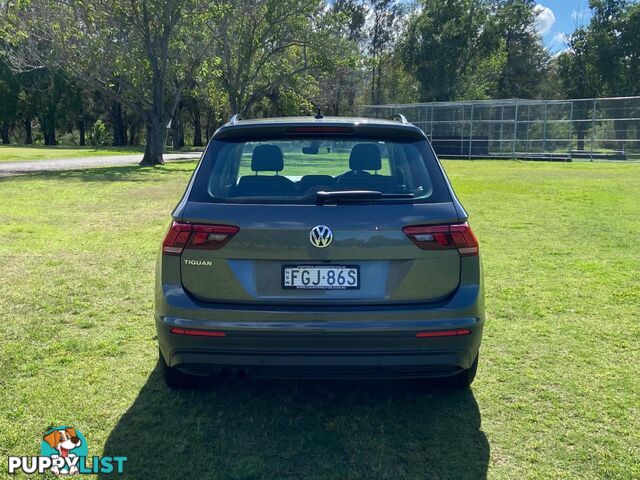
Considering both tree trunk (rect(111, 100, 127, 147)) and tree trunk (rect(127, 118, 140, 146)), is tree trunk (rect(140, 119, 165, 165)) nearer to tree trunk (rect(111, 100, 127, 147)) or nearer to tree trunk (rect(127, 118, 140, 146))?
tree trunk (rect(111, 100, 127, 147))

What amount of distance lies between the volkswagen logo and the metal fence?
32.7 meters

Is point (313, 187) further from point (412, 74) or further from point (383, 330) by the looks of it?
point (412, 74)

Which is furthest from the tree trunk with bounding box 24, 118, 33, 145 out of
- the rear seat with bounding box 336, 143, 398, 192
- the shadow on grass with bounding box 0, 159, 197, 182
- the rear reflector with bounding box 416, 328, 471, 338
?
the rear reflector with bounding box 416, 328, 471, 338

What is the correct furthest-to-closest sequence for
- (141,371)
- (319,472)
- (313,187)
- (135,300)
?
(135,300), (141,371), (313,187), (319,472)

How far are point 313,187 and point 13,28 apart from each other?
76.9ft

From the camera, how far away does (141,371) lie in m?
4.05

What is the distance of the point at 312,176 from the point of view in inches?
143

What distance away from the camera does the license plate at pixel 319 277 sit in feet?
9.77

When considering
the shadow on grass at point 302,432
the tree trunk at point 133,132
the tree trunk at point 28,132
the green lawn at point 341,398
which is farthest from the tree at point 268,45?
the tree trunk at point 28,132

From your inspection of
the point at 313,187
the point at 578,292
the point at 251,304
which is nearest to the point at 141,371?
the point at 251,304

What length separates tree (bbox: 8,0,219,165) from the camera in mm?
22406

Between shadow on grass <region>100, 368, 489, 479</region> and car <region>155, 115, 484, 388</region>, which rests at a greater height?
car <region>155, 115, 484, 388</region>

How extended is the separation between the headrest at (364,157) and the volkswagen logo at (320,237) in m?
0.97

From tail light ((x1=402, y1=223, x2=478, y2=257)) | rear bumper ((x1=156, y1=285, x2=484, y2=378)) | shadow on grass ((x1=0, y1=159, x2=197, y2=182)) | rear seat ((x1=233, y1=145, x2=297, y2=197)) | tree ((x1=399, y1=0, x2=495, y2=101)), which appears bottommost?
shadow on grass ((x1=0, y1=159, x2=197, y2=182))
